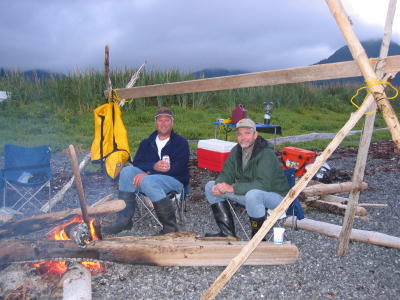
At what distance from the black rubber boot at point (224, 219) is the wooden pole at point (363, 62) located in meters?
1.96

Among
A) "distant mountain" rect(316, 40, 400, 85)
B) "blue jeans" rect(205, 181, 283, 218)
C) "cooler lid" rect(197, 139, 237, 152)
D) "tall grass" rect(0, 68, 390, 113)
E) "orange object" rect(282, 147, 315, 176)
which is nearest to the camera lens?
"blue jeans" rect(205, 181, 283, 218)

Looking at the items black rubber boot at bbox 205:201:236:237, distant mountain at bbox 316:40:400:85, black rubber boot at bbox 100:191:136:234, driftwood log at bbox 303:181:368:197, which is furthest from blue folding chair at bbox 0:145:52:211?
distant mountain at bbox 316:40:400:85

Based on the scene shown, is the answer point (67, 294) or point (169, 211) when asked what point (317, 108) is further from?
point (67, 294)

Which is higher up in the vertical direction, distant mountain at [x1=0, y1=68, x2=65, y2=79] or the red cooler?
distant mountain at [x1=0, y1=68, x2=65, y2=79]

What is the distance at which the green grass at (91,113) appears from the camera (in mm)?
11516

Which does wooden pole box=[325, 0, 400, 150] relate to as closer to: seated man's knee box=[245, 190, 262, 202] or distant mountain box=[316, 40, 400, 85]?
seated man's knee box=[245, 190, 262, 202]

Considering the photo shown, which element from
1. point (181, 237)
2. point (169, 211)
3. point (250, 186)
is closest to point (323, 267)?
point (250, 186)

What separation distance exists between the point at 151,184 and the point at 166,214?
1.21 feet

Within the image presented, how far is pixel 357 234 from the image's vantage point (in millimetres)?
4281

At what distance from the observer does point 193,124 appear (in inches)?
543

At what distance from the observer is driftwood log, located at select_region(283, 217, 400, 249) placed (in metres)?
4.14

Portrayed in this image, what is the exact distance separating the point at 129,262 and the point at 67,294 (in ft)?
2.24

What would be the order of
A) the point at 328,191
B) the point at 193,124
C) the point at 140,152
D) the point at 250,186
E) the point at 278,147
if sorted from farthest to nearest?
1. the point at 193,124
2. the point at 278,147
3. the point at 328,191
4. the point at 140,152
5. the point at 250,186

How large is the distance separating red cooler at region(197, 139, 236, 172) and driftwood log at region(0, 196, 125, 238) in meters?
3.24
